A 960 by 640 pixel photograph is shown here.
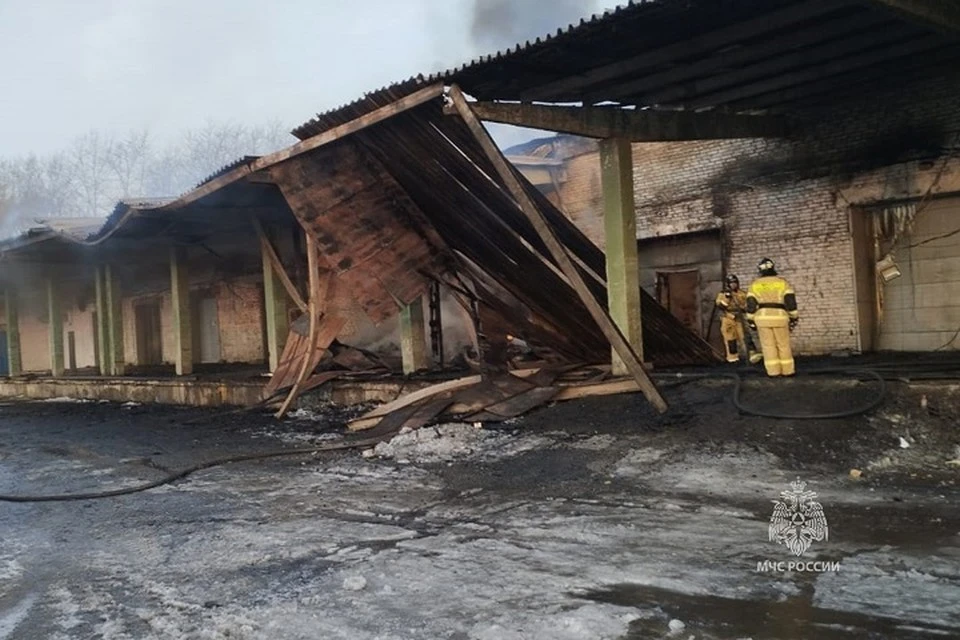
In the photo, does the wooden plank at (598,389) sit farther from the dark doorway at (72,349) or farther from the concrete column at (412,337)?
the dark doorway at (72,349)

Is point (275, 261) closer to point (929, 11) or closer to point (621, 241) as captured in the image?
point (621, 241)

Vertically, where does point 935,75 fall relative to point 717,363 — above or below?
above

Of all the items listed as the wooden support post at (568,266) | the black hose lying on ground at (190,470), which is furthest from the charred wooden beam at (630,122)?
the black hose lying on ground at (190,470)

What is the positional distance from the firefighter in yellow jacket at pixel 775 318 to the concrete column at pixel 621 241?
154 centimetres

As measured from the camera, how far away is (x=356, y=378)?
1229cm

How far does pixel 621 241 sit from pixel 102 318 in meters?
16.4

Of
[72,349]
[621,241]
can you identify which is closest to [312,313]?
[621,241]

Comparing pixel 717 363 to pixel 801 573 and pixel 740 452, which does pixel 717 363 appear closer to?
pixel 740 452

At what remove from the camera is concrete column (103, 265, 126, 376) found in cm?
1962

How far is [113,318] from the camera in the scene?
19.9m

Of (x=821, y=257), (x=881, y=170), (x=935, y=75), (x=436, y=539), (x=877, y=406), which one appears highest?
(x=935, y=75)

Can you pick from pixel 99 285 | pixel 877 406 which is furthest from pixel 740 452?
pixel 99 285

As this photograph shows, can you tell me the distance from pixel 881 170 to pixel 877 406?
5408 millimetres

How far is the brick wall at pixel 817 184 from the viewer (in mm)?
10398
